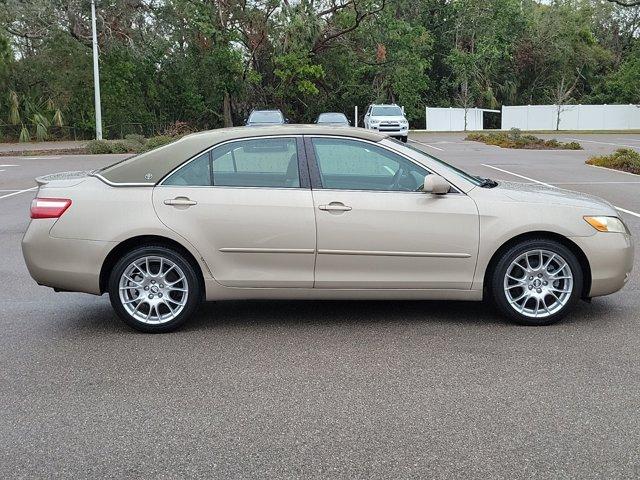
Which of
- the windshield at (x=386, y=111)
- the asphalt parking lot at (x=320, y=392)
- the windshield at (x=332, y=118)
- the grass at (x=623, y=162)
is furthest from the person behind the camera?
the windshield at (x=386, y=111)

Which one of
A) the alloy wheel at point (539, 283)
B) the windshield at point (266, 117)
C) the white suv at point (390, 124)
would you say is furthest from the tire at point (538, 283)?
the white suv at point (390, 124)

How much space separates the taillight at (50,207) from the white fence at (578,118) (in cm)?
5006

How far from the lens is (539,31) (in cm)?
5491

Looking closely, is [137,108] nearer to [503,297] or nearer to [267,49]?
[267,49]

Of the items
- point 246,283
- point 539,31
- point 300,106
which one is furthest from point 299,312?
point 539,31

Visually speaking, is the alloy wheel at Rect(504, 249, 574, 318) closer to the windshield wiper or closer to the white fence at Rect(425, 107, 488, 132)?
the windshield wiper

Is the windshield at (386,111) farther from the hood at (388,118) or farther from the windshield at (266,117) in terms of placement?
the windshield at (266,117)

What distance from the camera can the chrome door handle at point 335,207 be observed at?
5.64 meters

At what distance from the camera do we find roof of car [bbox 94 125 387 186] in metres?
5.81

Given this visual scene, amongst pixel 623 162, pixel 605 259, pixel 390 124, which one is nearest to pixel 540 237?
pixel 605 259

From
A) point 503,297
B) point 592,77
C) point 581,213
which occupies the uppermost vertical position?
point 592,77

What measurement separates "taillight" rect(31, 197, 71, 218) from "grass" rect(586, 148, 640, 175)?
16.4 m

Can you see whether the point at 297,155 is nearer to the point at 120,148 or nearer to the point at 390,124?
the point at 120,148

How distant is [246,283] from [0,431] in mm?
2237
